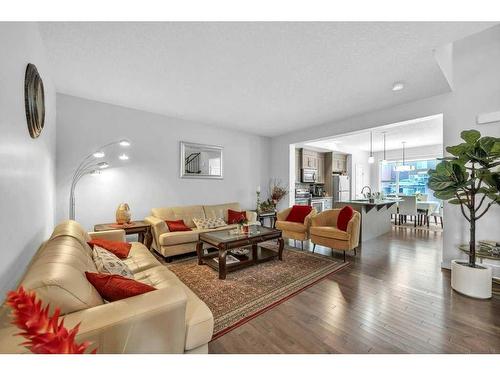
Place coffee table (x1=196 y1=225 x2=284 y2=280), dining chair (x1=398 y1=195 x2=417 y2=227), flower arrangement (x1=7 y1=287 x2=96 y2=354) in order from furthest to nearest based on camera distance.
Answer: dining chair (x1=398 y1=195 x2=417 y2=227) < coffee table (x1=196 y1=225 x2=284 y2=280) < flower arrangement (x1=7 y1=287 x2=96 y2=354)

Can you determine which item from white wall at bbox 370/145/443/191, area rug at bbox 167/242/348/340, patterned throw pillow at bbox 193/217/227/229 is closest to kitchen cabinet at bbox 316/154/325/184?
white wall at bbox 370/145/443/191

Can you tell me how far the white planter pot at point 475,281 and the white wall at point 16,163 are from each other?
3.84 meters

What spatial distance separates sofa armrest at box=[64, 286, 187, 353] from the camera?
0.95 m

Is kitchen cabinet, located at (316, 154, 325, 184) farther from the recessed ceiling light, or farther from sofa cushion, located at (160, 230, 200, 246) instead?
sofa cushion, located at (160, 230, 200, 246)

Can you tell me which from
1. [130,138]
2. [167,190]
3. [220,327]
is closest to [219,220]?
[167,190]

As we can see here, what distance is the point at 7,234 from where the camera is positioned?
1.20 metres

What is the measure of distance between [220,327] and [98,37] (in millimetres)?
2807

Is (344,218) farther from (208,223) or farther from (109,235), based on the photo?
(109,235)

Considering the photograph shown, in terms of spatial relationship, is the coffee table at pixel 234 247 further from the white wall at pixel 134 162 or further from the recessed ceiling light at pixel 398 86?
the recessed ceiling light at pixel 398 86

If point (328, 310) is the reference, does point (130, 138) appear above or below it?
above

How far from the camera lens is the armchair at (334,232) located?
333 centimetres

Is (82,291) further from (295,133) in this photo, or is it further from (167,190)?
(295,133)

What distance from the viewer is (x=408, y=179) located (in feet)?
25.7

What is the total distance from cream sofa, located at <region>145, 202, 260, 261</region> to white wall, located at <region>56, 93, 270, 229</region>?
1.12 feet
